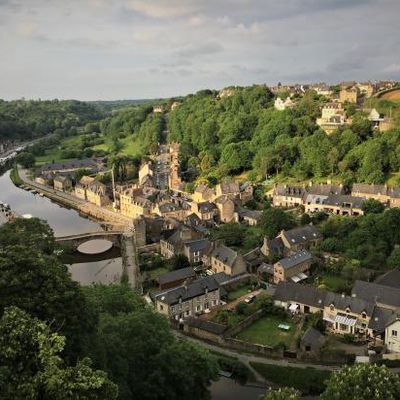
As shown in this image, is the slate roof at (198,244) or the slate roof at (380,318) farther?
the slate roof at (198,244)

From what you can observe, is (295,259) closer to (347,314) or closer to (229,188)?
(347,314)

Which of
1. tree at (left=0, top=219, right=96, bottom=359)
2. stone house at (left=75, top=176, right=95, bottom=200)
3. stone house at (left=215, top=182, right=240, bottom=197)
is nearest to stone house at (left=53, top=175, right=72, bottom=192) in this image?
stone house at (left=75, top=176, right=95, bottom=200)

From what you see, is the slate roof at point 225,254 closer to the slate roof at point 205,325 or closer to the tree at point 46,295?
the slate roof at point 205,325

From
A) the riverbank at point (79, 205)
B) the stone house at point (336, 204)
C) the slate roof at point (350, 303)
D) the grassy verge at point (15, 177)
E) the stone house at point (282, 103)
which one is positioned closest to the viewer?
the slate roof at point (350, 303)

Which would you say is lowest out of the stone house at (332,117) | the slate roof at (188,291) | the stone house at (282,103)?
the slate roof at (188,291)

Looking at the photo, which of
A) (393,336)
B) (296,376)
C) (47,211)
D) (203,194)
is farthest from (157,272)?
(47,211)

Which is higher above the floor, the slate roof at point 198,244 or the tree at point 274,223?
the tree at point 274,223

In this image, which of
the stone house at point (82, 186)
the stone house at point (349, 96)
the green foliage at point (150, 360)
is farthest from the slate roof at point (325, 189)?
the green foliage at point (150, 360)
